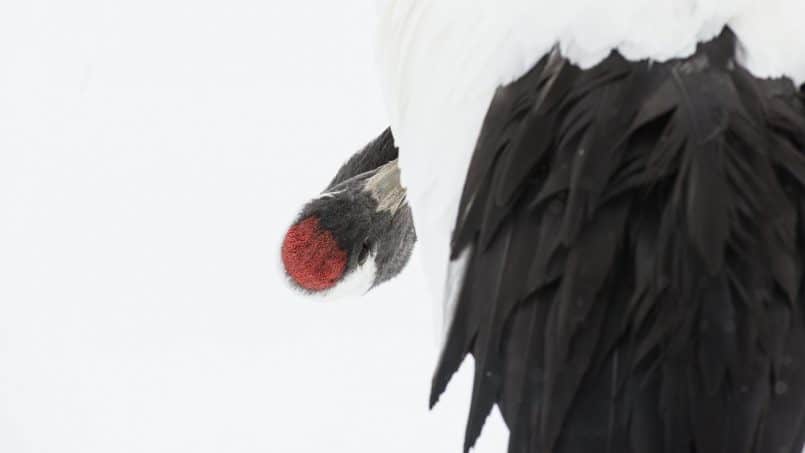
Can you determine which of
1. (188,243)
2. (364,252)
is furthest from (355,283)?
(188,243)

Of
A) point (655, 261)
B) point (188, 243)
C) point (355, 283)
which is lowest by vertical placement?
point (655, 261)

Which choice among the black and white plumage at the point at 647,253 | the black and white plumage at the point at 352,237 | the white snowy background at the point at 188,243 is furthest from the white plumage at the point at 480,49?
the white snowy background at the point at 188,243

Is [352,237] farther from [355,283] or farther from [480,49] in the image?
[480,49]

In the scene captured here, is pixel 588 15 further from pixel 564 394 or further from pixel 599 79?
pixel 564 394

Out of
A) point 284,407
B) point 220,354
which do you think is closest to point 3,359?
point 220,354

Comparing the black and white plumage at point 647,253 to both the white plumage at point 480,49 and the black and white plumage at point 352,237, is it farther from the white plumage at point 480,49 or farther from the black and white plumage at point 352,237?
the black and white plumage at point 352,237

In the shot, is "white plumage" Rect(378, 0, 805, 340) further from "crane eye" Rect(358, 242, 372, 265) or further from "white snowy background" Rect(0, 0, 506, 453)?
"white snowy background" Rect(0, 0, 506, 453)
